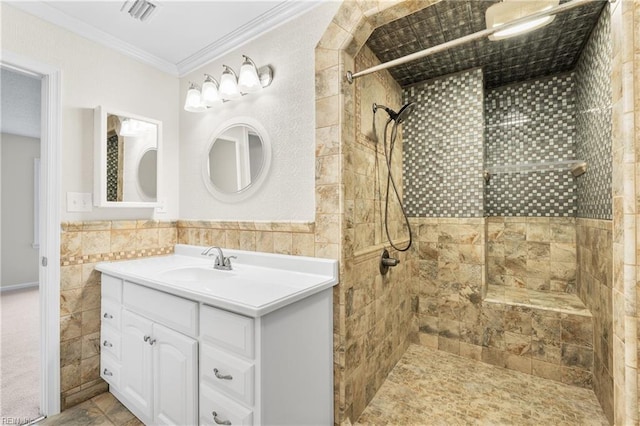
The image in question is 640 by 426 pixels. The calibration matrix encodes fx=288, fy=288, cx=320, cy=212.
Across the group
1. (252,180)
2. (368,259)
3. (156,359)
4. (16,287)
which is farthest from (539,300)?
(16,287)

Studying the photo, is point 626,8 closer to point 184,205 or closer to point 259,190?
point 259,190

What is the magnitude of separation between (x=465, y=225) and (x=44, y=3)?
127 inches

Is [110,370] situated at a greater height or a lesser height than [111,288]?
lesser

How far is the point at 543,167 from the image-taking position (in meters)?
2.46

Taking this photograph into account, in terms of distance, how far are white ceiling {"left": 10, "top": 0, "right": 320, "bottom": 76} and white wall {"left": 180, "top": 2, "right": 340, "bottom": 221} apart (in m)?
0.08

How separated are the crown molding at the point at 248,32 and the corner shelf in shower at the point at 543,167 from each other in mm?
1925

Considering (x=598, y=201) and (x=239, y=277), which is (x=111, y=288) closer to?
(x=239, y=277)

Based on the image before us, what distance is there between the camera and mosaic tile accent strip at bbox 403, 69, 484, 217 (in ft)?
7.90

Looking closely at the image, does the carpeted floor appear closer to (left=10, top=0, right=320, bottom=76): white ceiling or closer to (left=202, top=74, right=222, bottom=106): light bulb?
(left=202, top=74, right=222, bottom=106): light bulb

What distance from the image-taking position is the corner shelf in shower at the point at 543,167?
7.12 feet

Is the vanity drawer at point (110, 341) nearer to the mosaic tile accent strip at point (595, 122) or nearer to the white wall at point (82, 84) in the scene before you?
the white wall at point (82, 84)

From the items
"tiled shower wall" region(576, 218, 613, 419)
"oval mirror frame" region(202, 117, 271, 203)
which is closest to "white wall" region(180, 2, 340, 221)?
"oval mirror frame" region(202, 117, 271, 203)

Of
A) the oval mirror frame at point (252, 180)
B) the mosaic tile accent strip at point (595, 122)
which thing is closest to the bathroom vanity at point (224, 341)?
the oval mirror frame at point (252, 180)

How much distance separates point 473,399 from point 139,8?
3175mm
